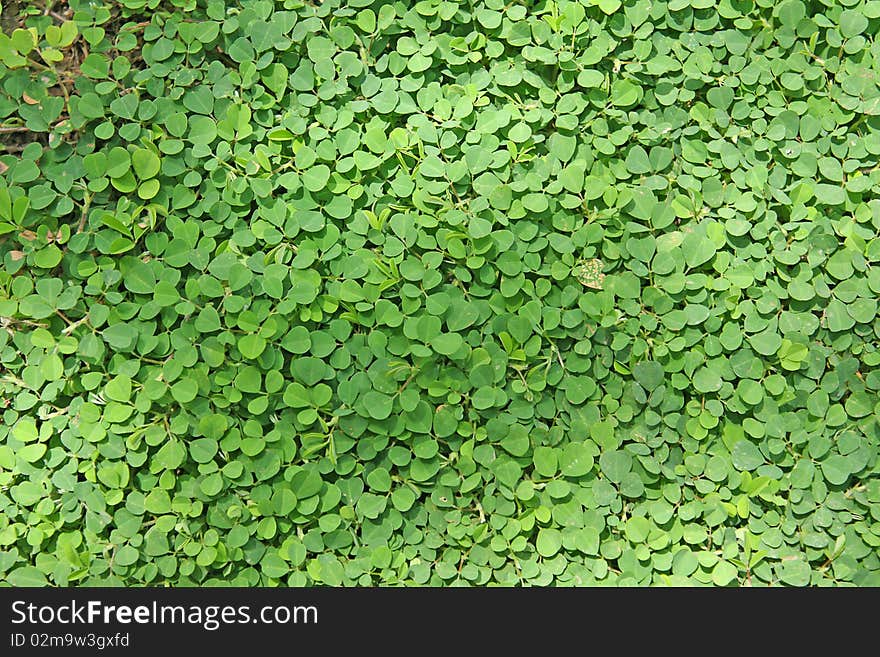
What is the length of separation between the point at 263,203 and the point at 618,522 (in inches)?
43.6

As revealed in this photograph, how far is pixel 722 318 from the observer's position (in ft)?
5.55

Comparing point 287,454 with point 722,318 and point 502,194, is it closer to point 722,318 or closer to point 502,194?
point 502,194

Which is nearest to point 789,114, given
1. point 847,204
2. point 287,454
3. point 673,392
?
point 847,204

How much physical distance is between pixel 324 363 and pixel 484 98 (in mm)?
714

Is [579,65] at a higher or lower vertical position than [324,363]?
higher

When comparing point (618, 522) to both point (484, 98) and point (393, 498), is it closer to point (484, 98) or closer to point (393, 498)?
point (393, 498)

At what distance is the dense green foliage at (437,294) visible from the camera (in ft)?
5.34

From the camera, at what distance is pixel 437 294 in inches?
63.9

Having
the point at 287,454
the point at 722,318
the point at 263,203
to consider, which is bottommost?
the point at 287,454

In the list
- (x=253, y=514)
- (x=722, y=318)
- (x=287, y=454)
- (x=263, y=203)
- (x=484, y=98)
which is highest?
(x=484, y=98)

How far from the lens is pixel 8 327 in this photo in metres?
1.66

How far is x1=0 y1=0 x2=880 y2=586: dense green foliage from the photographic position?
5.34 ft

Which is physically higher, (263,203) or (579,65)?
(579,65)

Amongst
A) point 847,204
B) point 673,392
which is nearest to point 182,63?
point 673,392
